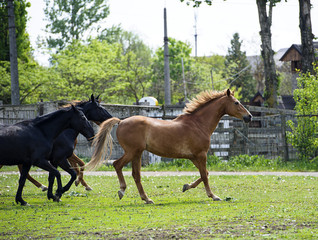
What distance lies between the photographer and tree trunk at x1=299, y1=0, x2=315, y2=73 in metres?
24.0

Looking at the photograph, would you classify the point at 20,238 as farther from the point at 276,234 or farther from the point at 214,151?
the point at 214,151

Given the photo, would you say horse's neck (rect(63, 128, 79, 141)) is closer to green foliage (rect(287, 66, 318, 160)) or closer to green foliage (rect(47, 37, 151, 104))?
green foliage (rect(287, 66, 318, 160))

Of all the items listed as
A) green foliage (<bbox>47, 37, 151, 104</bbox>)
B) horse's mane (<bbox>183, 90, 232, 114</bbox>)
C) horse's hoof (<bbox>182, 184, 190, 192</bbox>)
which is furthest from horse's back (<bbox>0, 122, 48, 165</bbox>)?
green foliage (<bbox>47, 37, 151, 104</bbox>)

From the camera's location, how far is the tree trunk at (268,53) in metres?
25.3

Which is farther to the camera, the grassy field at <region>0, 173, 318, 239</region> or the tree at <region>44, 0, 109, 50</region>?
the tree at <region>44, 0, 109, 50</region>

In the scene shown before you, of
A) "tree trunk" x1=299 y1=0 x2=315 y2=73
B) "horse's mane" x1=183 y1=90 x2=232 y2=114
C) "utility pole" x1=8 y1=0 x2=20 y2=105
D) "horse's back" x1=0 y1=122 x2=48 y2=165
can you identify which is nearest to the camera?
"horse's back" x1=0 y1=122 x2=48 y2=165

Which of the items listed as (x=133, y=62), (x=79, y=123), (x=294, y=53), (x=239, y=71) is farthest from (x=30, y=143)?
(x=239, y=71)

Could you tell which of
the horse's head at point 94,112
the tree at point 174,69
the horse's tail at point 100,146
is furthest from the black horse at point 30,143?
the tree at point 174,69

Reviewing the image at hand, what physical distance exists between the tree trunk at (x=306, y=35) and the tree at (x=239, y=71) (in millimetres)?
48929

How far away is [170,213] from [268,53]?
17.3 m

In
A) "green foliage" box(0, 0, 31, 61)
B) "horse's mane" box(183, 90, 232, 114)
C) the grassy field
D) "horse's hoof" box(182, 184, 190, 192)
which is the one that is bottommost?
the grassy field

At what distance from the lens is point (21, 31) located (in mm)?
35344

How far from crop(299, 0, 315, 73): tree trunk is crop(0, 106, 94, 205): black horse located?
14.9 metres

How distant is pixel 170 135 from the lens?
38.7 ft
